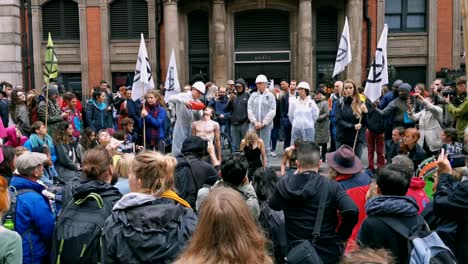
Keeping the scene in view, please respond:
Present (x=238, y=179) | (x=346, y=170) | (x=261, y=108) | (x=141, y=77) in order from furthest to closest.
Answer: (x=261, y=108) < (x=141, y=77) < (x=346, y=170) < (x=238, y=179)

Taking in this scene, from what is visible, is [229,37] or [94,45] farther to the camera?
[94,45]

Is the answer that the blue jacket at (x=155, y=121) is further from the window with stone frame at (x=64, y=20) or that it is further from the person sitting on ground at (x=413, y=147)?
the window with stone frame at (x=64, y=20)

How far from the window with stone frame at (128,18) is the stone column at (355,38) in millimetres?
9286

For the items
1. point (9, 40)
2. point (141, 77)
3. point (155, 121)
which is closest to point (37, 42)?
point (9, 40)

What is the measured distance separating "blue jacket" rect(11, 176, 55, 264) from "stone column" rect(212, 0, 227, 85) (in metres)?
18.0

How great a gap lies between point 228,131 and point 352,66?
8.61m

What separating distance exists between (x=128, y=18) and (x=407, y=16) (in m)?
12.7

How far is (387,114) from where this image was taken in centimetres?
1150

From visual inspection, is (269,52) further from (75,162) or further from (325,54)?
(75,162)

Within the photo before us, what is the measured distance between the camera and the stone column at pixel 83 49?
23969 mm

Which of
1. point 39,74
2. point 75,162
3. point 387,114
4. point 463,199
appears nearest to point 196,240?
point 463,199

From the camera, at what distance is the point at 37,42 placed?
2438 centimetres

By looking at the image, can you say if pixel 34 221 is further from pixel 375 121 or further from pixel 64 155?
pixel 375 121

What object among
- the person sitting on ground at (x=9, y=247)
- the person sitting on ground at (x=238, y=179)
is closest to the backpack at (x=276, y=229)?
the person sitting on ground at (x=238, y=179)
